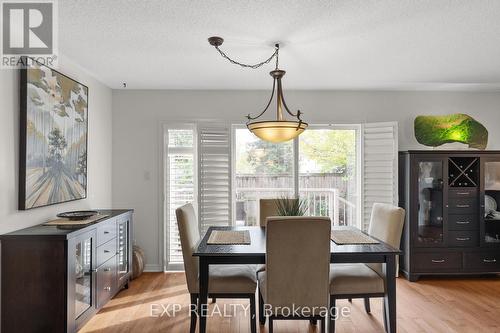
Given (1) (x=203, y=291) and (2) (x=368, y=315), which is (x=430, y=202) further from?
(1) (x=203, y=291)

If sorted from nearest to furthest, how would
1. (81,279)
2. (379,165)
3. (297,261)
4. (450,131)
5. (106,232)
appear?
(297,261), (81,279), (106,232), (379,165), (450,131)

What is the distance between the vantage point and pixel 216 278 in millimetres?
2533

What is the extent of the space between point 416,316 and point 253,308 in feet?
5.48

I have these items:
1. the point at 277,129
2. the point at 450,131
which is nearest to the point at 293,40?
the point at 277,129

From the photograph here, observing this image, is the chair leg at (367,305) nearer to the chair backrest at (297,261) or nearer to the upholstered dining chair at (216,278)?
the chair backrest at (297,261)

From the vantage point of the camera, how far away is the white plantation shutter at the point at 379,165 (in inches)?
166

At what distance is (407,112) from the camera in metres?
4.46

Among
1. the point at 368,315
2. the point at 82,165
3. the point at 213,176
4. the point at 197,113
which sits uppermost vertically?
the point at 197,113

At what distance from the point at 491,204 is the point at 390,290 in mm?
2696

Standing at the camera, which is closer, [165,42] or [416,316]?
[165,42]

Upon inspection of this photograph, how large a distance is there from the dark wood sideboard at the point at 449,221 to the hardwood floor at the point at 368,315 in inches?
9.0

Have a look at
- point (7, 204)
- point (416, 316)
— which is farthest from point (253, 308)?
point (7, 204)

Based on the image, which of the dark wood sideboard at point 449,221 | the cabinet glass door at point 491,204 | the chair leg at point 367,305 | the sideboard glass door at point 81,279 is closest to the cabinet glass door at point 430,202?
the dark wood sideboard at point 449,221

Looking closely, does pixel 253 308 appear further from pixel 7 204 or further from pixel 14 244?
pixel 7 204
